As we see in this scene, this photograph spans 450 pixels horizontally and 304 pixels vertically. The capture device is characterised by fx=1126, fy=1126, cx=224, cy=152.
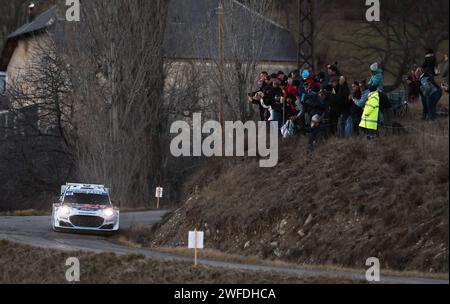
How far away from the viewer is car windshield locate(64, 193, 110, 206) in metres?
37.7

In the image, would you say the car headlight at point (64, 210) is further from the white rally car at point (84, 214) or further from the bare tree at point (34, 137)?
the bare tree at point (34, 137)

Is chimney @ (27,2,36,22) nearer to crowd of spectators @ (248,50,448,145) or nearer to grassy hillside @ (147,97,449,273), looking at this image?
grassy hillside @ (147,97,449,273)

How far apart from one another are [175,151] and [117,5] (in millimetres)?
8516

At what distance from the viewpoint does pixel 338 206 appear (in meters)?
29.7

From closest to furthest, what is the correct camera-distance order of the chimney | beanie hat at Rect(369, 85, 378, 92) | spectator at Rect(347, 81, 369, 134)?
beanie hat at Rect(369, 85, 378, 92), spectator at Rect(347, 81, 369, 134), the chimney

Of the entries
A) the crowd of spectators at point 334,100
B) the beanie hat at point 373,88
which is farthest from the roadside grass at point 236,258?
the beanie hat at point 373,88

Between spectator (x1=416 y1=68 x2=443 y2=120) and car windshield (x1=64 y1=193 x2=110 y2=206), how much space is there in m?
12.9

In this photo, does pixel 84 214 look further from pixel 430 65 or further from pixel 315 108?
pixel 430 65

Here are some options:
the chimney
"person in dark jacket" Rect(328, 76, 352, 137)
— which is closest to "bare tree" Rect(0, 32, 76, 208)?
the chimney

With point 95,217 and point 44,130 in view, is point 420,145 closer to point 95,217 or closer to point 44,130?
point 95,217

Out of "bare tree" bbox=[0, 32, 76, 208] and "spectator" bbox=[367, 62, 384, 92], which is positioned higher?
"spectator" bbox=[367, 62, 384, 92]

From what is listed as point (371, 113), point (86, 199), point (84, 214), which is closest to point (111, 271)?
point (371, 113)

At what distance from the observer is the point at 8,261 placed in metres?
29.4

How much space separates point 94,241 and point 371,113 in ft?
33.9
